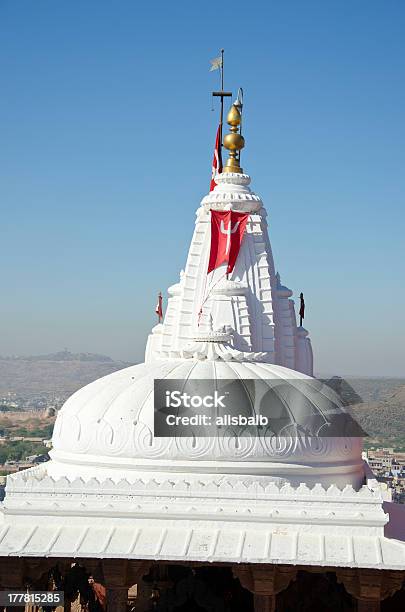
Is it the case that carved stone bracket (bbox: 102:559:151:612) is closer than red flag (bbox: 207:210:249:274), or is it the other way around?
carved stone bracket (bbox: 102:559:151:612)

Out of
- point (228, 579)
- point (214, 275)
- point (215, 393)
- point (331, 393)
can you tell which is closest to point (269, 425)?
point (215, 393)

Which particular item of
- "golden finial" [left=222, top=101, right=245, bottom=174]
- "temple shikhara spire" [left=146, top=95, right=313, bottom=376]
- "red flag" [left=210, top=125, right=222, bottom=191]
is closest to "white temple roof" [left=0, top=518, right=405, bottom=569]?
"temple shikhara spire" [left=146, top=95, right=313, bottom=376]

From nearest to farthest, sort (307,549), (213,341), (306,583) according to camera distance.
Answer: (307,549) < (306,583) < (213,341)

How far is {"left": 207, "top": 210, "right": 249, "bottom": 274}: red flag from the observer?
83.2 ft

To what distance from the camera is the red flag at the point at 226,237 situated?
83.2 ft

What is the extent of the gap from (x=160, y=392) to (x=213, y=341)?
2581 mm

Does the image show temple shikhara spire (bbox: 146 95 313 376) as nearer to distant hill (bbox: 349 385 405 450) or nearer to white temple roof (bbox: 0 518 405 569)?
white temple roof (bbox: 0 518 405 569)

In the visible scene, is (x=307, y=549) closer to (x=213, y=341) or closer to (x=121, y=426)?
(x=121, y=426)

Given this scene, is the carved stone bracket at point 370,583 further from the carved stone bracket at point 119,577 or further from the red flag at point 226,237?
the red flag at point 226,237

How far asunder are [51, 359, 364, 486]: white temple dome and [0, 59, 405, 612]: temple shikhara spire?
3 centimetres

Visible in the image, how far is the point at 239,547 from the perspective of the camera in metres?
15.3

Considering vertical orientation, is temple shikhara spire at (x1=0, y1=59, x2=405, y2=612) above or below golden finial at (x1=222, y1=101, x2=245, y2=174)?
below

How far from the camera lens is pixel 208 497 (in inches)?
637

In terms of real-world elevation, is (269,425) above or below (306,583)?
above
